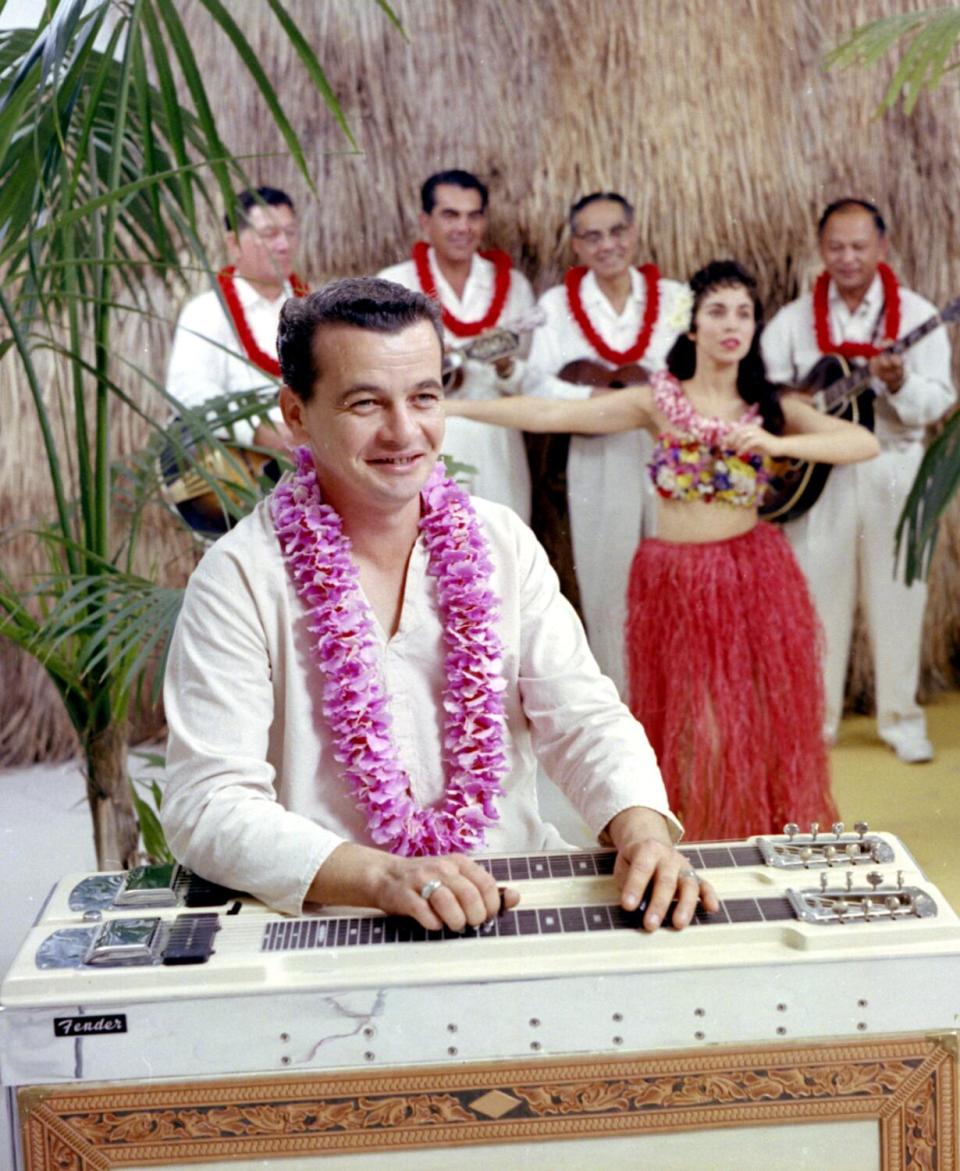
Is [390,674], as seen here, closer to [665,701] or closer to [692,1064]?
[692,1064]

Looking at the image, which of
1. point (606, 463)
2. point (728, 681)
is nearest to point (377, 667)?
point (728, 681)

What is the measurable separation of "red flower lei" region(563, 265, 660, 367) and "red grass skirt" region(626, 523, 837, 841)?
0.55 meters

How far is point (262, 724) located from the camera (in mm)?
1930

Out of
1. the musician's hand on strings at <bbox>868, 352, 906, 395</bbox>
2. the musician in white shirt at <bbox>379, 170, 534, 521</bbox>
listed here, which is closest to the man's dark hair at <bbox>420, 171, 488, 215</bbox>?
the musician in white shirt at <bbox>379, 170, 534, 521</bbox>

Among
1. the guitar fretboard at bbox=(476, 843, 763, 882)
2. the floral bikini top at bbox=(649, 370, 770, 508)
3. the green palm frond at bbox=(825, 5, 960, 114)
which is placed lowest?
the guitar fretboard at bbox=(476, 843, 763, 882)

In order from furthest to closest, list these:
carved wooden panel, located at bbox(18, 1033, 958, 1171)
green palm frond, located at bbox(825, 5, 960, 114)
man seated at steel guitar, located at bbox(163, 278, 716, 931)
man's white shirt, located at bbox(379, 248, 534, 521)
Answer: man's white shirt, located at bbox(379, 248, 534, 521), green palm frond, located at bbox(825, 5, 960, 114), man seated at steel guitar, located at bbox(163, 278, 716, 931), carved wooden panel, located at bbox(18, 1033, 958, 1171)

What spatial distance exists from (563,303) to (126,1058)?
10.2ft

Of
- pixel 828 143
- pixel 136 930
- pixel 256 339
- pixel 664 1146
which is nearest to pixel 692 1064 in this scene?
pixel 664 1146

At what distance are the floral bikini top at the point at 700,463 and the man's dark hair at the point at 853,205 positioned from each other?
671 millimetres

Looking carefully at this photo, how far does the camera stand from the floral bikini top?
4.07m

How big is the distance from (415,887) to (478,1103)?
0.23 meters

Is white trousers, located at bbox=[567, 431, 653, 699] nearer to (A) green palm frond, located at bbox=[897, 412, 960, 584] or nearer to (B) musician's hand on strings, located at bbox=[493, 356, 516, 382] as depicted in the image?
(B) musician's hand on strings, located at bbox=[493, 356, 516, 382]

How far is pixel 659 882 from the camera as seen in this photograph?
5.39 feet

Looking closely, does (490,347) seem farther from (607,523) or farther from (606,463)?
(607,523)
